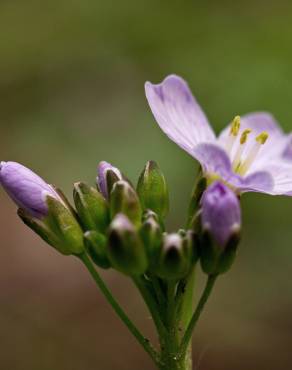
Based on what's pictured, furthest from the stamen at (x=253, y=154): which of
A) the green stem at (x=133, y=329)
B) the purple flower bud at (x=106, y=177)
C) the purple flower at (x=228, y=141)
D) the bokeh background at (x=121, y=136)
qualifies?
the bokeh background at (x=121, y=136)

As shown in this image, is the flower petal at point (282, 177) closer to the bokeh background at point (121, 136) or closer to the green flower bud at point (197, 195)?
the green flower bud at point (197, 195)

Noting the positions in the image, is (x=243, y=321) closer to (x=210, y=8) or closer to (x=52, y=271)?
(x=52, y=271)

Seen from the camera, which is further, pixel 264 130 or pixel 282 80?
pixel 282 80

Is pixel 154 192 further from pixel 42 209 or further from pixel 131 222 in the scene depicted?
pixel 42 209

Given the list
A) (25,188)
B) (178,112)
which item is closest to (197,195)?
(178,112)

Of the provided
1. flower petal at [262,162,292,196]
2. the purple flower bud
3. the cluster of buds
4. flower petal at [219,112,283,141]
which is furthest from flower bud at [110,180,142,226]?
flower petal at [219,112,283,141]

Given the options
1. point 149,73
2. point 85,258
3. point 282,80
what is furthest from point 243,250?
Result: point 85,258

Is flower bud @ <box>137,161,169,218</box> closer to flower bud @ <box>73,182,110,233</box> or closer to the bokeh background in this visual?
flower bud @ <box>73,182,110,233</box>

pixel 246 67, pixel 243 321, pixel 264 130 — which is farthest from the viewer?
pixel 246 67
